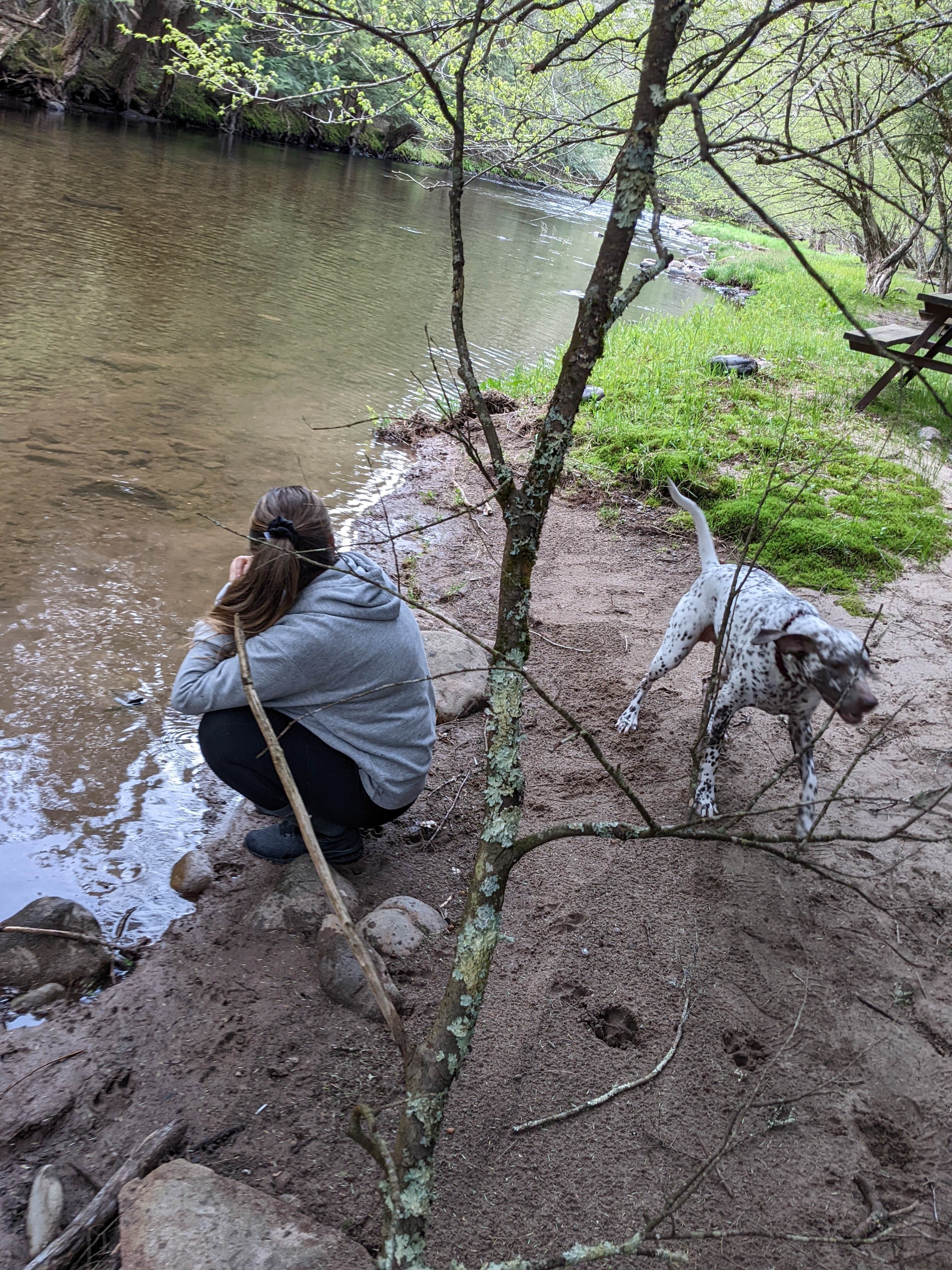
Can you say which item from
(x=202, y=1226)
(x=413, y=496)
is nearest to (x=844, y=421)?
(x=413, y=496)

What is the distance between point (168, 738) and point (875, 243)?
762 inches

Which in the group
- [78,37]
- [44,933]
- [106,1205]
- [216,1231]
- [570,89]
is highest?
[78,37]

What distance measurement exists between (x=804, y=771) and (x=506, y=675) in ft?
5.88

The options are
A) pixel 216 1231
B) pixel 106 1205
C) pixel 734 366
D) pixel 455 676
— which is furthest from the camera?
pixel 734 366

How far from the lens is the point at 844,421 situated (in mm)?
8812

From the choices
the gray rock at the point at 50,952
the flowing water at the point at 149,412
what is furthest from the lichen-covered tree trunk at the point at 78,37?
the gray rock at the point at 50,952

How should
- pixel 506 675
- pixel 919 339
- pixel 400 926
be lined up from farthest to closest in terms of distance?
1. pixel 919 339
2. pixel 400 926
3. pixel 506 675

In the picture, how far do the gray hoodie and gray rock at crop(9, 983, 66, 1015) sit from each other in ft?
3.14

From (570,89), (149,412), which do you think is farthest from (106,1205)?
(570,89)

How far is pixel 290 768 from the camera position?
3.15 meters

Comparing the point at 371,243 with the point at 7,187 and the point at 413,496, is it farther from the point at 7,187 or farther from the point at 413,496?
the point at 413,496

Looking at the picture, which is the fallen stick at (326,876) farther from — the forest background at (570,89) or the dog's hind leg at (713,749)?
the dog's hind leg at (713,749)

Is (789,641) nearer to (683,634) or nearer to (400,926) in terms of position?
(683,634)

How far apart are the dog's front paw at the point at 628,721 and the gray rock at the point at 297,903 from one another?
1630mm
